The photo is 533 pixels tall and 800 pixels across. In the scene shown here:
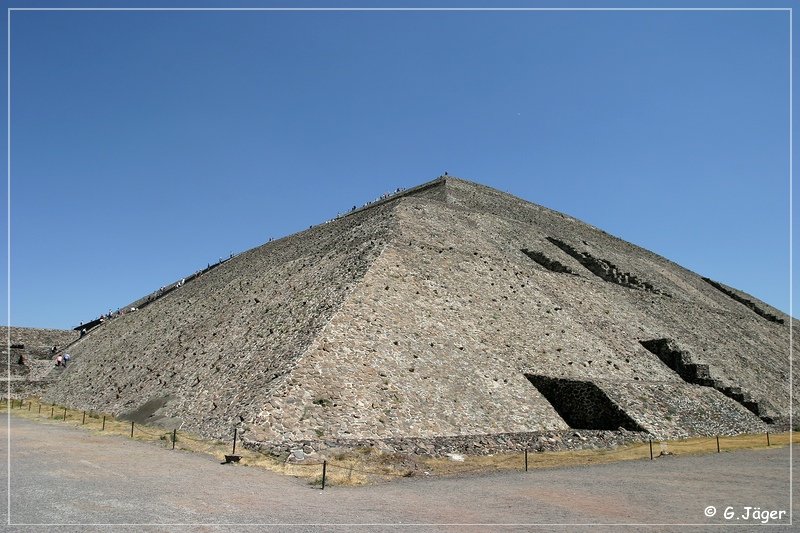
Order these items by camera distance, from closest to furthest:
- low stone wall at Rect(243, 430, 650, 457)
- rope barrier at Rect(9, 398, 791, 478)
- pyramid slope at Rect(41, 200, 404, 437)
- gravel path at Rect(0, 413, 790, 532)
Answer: gravel path at Rect(0, 413, 790, 532)
rope barrier at Rect(9, 398, 791, 478)
low stone wall at Rect(243, 430, 650, 457)
pyramid slope at Rect(41, 200, 404, 437)

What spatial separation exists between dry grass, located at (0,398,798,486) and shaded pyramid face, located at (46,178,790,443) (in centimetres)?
79

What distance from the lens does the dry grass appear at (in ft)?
48.3

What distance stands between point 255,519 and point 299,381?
27.4 ft

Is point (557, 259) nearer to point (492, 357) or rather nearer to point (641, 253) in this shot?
point (492, 357)

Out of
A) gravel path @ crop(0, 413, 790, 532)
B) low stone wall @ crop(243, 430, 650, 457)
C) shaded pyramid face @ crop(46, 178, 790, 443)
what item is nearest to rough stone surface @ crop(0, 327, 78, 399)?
shaded pyramid face @ crop(46, 178, 790, 443)

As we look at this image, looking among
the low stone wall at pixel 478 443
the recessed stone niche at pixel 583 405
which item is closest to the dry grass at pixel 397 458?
the low stone wall at pixel 478 443

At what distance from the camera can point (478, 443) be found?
59.6 ft

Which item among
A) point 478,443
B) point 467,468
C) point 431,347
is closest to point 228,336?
point 431,347

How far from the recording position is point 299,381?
719 inches

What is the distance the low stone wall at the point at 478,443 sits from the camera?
52.7ft

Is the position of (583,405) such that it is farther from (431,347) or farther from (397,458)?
(397,458)

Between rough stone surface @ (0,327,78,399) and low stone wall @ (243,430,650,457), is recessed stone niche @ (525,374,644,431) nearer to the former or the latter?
low stone wall @ (243,430,650,457)

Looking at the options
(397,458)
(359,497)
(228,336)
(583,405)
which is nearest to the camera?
(359,497)

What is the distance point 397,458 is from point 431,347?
636cm
